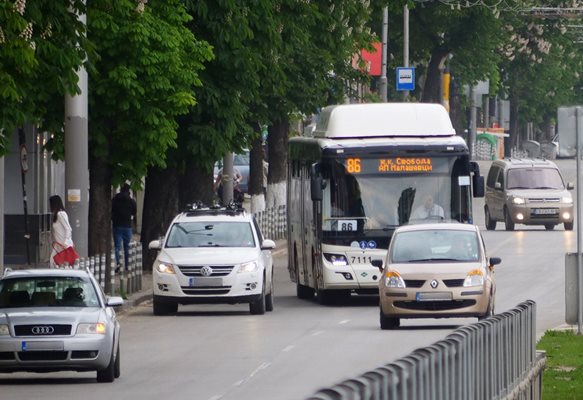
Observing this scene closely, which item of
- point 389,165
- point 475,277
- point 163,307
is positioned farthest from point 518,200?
point 475,277

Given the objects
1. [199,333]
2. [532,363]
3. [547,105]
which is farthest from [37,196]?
[547,105]

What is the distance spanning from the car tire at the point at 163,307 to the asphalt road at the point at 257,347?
0.90 feet

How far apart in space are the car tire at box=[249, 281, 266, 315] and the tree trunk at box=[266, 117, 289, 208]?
78.9 ft

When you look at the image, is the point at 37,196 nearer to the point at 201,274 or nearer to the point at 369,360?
the point at 201,274

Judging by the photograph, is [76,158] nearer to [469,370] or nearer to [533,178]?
[469,370]

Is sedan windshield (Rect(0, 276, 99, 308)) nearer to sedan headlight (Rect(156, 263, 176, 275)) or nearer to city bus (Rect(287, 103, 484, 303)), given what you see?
sedan headlight (Rect(156, 263, 176, 275))

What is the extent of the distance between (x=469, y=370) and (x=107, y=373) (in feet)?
28.7

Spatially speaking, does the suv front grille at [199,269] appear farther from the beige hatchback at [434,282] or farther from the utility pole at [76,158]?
the beige hatchback at [434,282]

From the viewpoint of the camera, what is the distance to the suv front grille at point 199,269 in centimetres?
3086

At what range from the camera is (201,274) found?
30891 mm

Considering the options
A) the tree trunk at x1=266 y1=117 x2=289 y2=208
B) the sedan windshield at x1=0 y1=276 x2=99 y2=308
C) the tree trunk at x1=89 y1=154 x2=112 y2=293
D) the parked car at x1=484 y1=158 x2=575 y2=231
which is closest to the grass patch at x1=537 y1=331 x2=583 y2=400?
the sedan windshield at x1=0 y1=276 x2=99 y2=308

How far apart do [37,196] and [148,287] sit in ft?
28.3

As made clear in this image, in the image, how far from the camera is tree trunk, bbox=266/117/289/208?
2218 inches

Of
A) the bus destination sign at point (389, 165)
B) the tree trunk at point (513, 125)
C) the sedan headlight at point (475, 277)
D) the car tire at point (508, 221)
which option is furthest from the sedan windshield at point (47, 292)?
the tree trunk at point (513, 125)
